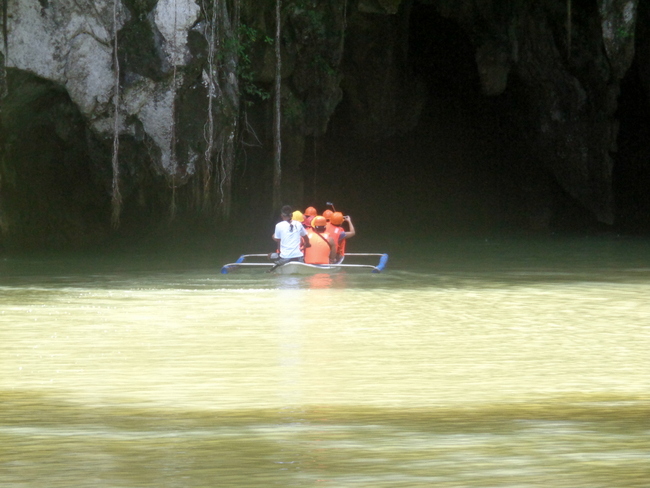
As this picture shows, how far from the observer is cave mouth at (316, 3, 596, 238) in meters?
29.2

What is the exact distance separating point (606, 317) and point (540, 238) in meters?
14.7

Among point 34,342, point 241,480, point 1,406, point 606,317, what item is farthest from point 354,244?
point 241,480

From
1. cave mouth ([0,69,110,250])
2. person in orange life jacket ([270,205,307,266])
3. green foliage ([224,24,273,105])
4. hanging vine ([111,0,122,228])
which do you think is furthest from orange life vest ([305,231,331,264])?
cave mouth ([0,69,110,250])

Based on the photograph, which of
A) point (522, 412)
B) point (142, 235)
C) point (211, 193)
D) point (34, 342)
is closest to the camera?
point (522, 412)

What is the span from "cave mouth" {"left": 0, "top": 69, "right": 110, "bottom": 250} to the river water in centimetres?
747

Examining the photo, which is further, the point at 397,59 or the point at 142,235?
the point at 397,59

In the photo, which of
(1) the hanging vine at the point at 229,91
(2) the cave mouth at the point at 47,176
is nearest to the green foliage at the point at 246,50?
(1) the hanging vine at the point at 229,91

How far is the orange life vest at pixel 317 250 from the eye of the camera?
655 inches

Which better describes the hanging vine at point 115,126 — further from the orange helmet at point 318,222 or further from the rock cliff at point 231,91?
the orange helmet at point 318,222

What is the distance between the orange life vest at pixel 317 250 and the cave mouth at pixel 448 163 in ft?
40.0

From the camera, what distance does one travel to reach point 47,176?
23.2 meters

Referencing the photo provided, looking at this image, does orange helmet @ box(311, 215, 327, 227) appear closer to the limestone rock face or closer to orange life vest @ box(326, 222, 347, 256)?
orange life vest @ box(326, 222, 347, 256)

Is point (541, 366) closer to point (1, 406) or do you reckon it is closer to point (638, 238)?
point (1, 406)

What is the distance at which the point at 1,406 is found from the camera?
6.37 m
